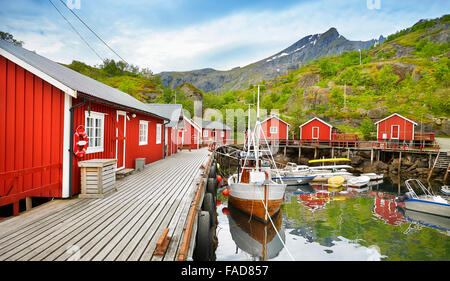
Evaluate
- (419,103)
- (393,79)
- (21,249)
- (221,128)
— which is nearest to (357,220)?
(21,249)

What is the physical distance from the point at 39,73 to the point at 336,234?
12.2 meters

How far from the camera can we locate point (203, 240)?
5062mm

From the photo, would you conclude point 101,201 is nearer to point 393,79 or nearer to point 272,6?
point 272,6

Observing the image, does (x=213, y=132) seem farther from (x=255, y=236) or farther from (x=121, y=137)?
(x=255, y=236)

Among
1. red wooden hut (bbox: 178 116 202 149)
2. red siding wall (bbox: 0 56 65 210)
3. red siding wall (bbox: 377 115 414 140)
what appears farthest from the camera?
red siding wall (bbox: 377 115 414 140)

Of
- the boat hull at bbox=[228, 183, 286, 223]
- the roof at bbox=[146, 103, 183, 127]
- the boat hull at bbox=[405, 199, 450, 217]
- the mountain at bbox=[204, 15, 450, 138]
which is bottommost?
the boat hull at bbox=[405, 199, 450, 217]

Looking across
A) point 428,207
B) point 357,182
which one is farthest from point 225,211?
point 357,182

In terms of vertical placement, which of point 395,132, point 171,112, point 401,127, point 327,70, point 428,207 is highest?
point 327,70

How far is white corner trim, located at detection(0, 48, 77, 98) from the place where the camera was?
5.54 m

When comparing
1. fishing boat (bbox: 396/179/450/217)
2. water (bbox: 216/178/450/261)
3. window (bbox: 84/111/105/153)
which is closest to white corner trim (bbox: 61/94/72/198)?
window (bbox: 84/111/105/153)

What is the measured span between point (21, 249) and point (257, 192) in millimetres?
8233

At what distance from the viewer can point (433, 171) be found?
78.0ft

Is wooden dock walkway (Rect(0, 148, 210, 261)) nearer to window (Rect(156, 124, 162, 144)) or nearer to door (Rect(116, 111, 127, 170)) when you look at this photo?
door (Rect(116, 111, 127, 170))

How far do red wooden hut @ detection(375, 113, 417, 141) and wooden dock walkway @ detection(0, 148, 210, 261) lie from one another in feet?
111
